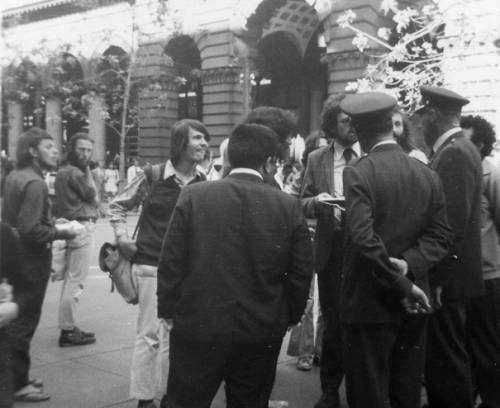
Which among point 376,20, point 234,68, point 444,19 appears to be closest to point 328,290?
point 444,19

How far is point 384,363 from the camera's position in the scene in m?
3.53

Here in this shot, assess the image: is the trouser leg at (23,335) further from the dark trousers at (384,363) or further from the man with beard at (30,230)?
the dark trousers at (384,363)

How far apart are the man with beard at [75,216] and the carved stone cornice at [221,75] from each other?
44.9 ft

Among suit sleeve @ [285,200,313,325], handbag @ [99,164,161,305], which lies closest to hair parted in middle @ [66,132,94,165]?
handbag @ [99,164,161,305]

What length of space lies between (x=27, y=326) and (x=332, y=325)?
87.3 inches

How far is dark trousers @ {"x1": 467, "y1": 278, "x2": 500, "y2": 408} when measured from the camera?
443 centimetres

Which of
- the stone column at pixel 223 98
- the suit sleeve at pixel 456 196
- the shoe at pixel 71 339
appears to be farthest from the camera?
the stone column at pixel 223 98

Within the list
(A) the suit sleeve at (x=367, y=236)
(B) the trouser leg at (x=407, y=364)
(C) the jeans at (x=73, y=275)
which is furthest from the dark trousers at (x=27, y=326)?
(B) the trouser leg at (x=407, y=364)

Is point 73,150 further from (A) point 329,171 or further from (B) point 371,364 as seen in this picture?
(B) point 371,364

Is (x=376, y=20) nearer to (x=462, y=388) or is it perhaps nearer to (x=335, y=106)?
(x=335, y=106)

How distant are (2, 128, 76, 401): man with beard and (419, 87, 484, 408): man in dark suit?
9.20 feet

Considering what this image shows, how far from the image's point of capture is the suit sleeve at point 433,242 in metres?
3.49

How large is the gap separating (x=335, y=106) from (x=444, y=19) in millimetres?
4869

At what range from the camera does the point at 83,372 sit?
5.48 m
